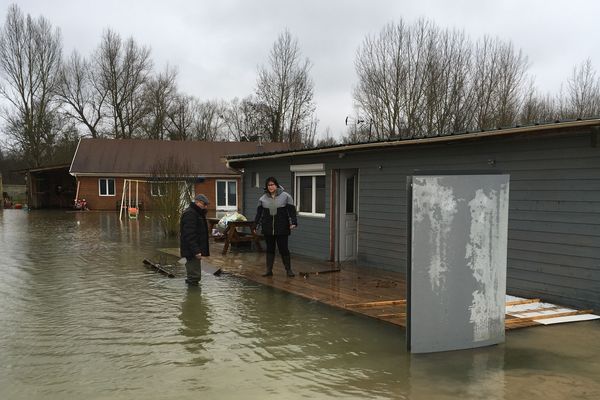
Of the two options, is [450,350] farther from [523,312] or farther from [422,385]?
[523,312]

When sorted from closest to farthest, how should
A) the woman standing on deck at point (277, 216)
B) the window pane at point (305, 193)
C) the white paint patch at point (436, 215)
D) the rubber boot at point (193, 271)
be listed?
1. the white paint patch at point (436, 215)
2. the rubber boot at point (193, 271)
3. the woman standing on deck at point (277, 216)
4. the window pane at point (305, 193)

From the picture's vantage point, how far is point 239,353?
488cm

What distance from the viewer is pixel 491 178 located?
495 centimetres

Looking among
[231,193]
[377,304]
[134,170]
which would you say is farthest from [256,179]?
[134,170]

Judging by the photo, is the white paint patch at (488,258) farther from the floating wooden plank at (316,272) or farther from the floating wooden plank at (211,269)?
the floating wooden plank at (211,269)

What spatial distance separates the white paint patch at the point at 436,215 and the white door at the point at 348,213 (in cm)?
580

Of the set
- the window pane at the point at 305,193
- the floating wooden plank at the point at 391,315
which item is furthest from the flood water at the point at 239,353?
the window pane at the point at 305,193

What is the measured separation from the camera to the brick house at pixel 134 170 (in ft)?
99.6

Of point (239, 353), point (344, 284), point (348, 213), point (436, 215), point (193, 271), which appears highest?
point (436, 215)

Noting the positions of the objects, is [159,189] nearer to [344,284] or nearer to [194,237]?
[194,237]

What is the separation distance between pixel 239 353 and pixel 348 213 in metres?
6.12

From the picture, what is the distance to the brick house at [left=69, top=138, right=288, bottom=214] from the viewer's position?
3034 cm

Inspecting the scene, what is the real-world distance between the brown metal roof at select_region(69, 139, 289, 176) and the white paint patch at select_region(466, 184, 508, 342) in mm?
25619

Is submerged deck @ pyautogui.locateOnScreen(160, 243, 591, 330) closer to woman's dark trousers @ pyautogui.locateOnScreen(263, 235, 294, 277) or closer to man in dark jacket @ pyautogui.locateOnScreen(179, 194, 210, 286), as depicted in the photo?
woman's dark trousers @ pyautogui.locateOnScreen(263, 235, 294, 277)
